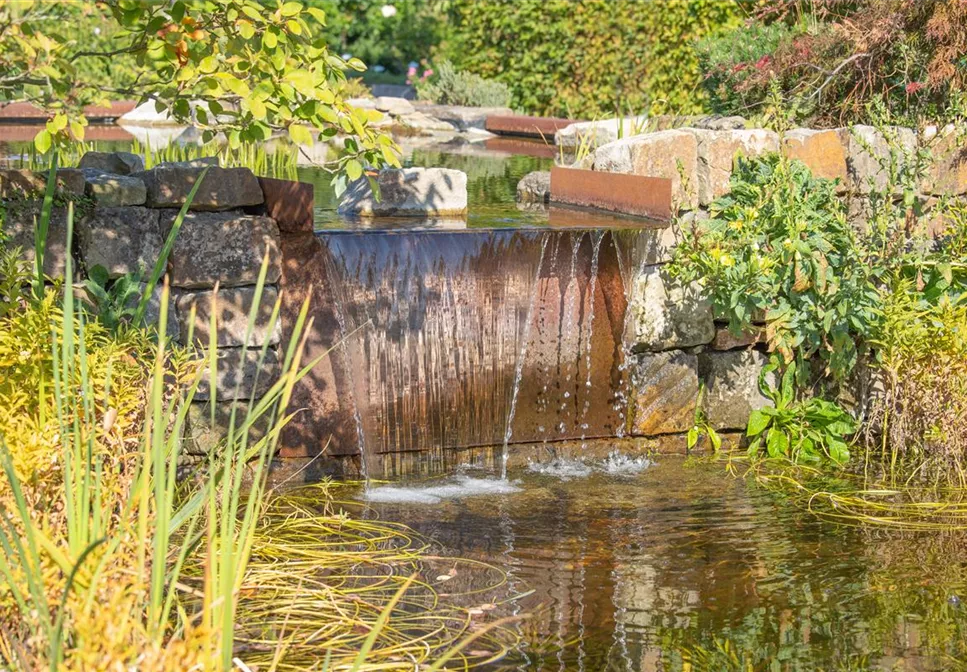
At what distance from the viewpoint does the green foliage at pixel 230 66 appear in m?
3.94

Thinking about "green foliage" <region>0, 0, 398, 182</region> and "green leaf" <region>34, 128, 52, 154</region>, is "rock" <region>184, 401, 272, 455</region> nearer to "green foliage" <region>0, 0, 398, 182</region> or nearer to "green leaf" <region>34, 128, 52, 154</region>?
"green foliage" <region>0, 0, 398, 182</region>

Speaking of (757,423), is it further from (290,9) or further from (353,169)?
(290,9)

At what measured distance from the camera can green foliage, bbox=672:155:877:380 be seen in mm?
5348

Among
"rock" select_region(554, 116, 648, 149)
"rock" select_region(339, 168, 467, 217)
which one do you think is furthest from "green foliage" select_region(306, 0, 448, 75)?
"rock" select_region(339, 168, 467, 217)

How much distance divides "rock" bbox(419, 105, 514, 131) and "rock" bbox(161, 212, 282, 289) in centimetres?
754

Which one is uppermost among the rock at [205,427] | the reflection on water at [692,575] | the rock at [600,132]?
the rock at [600,132]

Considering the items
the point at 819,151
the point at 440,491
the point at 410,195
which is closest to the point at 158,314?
the point at 440,491

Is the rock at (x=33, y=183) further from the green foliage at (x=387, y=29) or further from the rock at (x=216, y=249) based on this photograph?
the green foliage at (x=387, y=29)

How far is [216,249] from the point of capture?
510 centimetres

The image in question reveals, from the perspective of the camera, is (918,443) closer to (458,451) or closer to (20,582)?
(458,451)

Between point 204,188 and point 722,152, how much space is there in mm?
2401

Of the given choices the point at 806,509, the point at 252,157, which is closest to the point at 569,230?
the point at 806,509

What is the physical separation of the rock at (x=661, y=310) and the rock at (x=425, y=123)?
673 centimetres

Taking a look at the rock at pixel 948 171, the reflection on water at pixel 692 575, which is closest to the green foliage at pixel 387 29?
the rock at pixel 948 171
